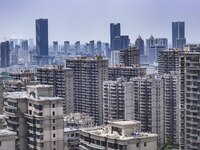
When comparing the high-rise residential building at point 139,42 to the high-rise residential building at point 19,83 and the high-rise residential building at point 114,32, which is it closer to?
the high-rise residential building at point 114,32

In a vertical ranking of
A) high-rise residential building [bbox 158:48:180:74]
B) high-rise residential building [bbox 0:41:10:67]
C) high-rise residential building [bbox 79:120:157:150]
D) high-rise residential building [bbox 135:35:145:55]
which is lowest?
high-rise residential building [bbox 79:120:157:150]

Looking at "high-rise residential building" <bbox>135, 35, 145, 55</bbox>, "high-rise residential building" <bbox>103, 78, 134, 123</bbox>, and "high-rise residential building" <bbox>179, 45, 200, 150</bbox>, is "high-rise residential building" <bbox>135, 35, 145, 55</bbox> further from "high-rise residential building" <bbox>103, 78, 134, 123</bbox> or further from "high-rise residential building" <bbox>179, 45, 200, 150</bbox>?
"high-rise residential building" <bbox>179, 45, 200, 150</bbox>

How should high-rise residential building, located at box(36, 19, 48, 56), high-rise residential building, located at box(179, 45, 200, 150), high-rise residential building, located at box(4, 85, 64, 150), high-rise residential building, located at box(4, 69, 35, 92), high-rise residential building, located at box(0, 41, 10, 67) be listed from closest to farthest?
high-rise residential building, located at box(4, 85, 64, 150) → high-rise residential building, located at box(179, 45, 200, 150) → high-rise residential building, located at box(4, 69, 35, 92) → high-rise residential building, located at box(0, 41, 10, 67) → high-rise residential building, located at box(36, 19, 48, 56)

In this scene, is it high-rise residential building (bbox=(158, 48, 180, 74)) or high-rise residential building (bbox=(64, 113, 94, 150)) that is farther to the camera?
high-rise residential building (bbox=(158, 48, 180, 74))

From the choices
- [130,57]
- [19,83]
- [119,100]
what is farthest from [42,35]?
[119,100]

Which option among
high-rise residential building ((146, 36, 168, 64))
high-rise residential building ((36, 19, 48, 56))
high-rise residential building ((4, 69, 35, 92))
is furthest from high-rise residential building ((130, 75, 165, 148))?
high-rise residential building ((36, 19, 48, 56))

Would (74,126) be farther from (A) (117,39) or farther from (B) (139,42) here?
(B) (139,42)
